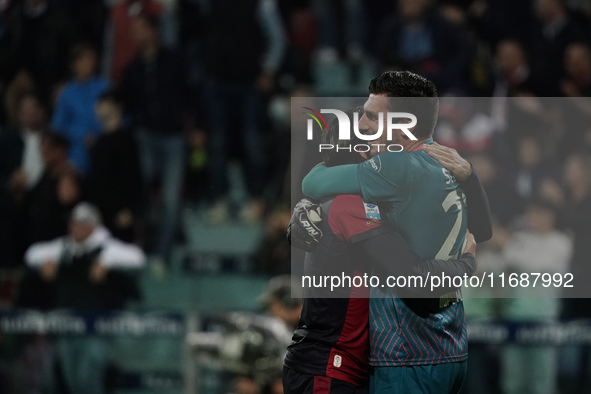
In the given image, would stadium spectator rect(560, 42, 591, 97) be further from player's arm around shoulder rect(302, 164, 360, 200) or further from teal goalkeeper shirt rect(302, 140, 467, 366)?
player's arm around shoulder rect(302, 164, 360, 200)

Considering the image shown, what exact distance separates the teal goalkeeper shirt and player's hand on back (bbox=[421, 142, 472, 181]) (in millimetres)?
21

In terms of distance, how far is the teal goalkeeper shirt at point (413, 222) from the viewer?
2650 mm

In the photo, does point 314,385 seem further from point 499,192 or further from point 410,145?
point 499,192

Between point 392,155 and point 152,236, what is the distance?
4285 mm

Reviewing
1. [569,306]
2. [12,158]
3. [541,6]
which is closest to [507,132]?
[569,306]

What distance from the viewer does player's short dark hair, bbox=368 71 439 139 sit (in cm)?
266

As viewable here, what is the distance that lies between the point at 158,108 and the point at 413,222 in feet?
14.9

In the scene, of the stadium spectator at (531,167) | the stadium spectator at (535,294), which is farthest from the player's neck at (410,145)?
the stadium spectator at (531,167)

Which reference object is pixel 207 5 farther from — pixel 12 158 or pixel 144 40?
pixel 12 158

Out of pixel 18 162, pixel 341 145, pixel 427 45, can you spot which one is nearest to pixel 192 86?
pixel 18 162

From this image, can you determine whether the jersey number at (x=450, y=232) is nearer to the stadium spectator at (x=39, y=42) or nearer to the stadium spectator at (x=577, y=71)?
the stadium spectator at (x=577, y=71)

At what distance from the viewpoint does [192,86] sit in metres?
7.04

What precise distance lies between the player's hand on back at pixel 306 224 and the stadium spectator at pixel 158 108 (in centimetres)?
404

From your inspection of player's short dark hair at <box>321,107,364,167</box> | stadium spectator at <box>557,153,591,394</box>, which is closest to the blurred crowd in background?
stadium spectator at <box>557,153,591,394</box>
